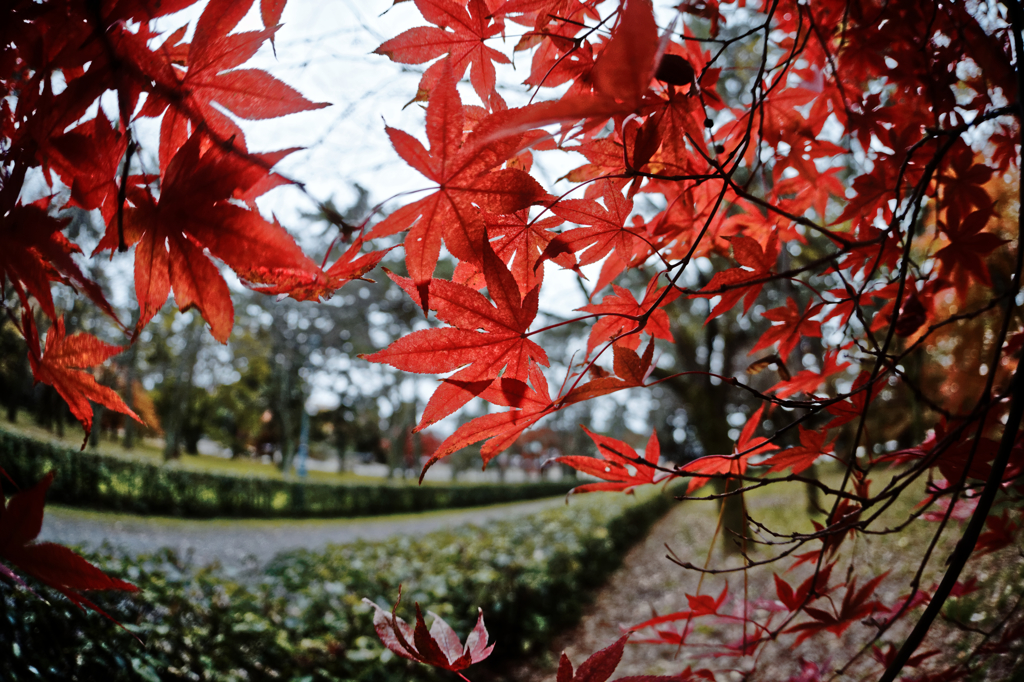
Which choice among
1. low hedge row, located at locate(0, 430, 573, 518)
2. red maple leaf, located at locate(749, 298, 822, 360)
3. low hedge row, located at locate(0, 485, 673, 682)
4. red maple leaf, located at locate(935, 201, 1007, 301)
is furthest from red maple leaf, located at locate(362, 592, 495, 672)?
low hedge row, located at locate(0, 430, 573, 518)

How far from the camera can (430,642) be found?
0.57 metres

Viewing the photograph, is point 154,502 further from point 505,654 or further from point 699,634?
point 699,634

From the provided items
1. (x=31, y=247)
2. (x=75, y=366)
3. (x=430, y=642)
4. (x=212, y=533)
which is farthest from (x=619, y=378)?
(x=212, y=533)

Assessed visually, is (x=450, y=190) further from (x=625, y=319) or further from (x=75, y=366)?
(x=75, y=366)

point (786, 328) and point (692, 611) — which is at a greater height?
point (786, 328)

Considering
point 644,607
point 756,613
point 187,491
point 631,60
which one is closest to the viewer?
point 631,60

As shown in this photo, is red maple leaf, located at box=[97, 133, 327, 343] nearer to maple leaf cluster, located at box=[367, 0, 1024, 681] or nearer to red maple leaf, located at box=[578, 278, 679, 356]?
maple leaf cluster, located at box=[367, 0, 1024, 681]

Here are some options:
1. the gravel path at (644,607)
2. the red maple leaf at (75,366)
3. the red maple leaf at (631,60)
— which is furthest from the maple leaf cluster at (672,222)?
the gravel path at (644,607)

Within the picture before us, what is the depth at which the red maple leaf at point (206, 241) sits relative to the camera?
44cm

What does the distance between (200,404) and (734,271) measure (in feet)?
66.7

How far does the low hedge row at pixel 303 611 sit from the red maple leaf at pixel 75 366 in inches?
20.9

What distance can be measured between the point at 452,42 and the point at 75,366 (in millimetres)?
690

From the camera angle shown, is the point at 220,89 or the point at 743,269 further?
the point at 743,269

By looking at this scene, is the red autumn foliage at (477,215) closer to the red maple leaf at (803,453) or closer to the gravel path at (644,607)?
the red maple leaf at (803,453)
